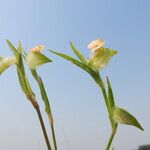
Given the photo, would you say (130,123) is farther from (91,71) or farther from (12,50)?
(12,50)

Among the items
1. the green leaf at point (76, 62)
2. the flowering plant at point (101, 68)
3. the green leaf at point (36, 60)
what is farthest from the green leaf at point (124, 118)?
the green leaf at point (36, 60)

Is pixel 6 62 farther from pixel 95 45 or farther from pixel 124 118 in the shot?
pixel 124 118

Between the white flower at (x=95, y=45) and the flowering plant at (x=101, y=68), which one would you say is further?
the white flower at (x=95, y=45)

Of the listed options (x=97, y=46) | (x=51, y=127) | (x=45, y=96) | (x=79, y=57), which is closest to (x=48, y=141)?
(x=51, y=127)

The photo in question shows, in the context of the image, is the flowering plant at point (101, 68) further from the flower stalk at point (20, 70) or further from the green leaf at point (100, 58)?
the flower stalk at point (20, 70)

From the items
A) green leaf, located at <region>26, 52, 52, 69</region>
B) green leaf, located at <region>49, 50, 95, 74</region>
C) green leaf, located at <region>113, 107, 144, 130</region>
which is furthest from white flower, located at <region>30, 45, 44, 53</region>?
green leaf, located at <region>113, 107, 144, 130</region>

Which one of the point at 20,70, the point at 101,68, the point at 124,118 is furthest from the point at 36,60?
the point at 124,118
